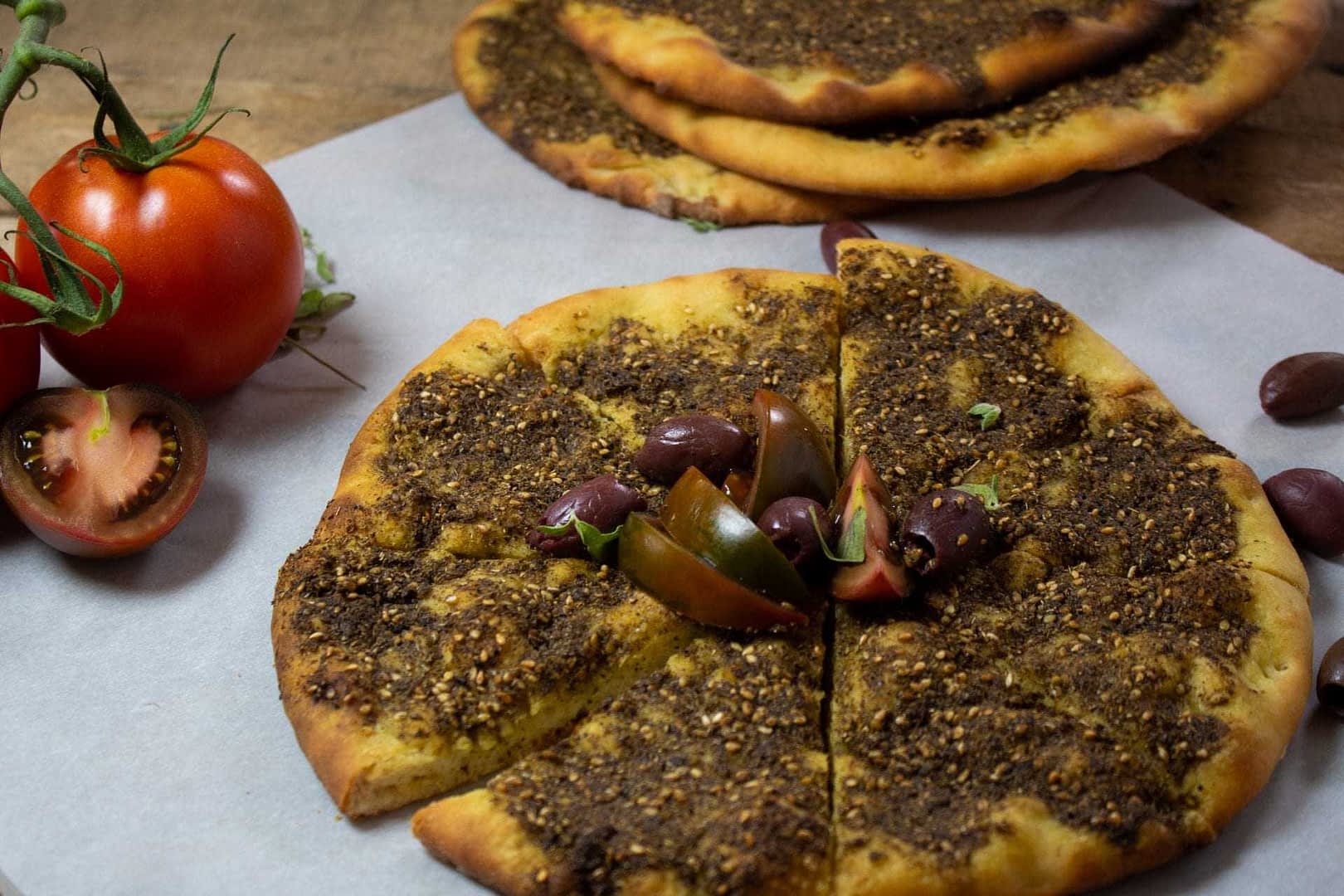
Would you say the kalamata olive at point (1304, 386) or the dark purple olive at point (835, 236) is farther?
the dark purple olive at point (835, 236)

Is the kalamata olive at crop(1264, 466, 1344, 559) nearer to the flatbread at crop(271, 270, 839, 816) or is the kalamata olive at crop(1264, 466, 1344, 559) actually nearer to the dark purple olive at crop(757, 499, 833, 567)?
the flatbread at crop(271, 270, 839, 816)

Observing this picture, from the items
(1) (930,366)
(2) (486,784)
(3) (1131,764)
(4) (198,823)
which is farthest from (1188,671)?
(4) (198,823)

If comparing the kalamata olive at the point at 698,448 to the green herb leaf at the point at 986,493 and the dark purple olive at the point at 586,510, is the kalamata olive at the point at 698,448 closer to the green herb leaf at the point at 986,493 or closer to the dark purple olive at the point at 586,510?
the dark purple olive at the point at 586,510

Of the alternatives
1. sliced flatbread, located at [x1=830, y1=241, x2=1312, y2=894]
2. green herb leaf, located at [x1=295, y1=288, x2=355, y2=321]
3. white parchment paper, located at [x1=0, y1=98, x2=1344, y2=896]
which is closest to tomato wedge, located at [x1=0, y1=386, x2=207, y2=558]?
white parchment paper, located at [x1=0, y1=98, x2=1344, y2=896]

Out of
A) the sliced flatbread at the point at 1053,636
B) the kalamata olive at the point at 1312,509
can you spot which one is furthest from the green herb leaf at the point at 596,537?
the kalamata olive at the point at 1312,509

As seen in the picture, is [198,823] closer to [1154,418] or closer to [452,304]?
[452,304]

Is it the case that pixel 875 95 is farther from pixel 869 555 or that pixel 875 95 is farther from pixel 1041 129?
pixel 869 555

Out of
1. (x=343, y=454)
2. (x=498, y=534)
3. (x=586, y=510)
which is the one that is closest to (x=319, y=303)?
(x=343, y=454)
